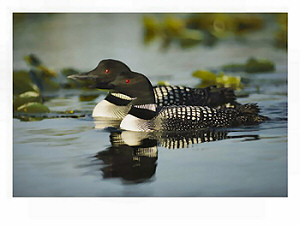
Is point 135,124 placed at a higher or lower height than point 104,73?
lower

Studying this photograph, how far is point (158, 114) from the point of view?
190 inches

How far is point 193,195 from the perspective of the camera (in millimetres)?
3939

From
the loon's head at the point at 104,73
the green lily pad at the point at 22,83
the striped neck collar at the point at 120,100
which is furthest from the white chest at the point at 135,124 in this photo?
the green lily pad at the point at 22,83

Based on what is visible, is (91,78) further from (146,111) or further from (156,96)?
(146,111)

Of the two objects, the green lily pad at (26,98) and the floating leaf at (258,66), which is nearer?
the green lily pad at (26,98)

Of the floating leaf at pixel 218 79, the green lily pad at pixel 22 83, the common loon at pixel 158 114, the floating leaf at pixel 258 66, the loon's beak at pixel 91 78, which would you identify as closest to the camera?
the common loon at pixel 158 114

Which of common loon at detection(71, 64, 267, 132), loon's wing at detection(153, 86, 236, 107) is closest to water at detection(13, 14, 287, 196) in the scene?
common loon at detection(71, 64, 267, 132)

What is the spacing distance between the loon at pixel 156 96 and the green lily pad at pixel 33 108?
0.42m

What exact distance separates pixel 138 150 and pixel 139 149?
Result: 2 centimetres

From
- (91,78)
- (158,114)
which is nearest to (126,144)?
(158,114)

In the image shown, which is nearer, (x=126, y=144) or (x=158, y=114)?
(x=126, y=144)

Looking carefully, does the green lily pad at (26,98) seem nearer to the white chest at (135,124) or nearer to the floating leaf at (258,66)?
the white chest at (135,124)

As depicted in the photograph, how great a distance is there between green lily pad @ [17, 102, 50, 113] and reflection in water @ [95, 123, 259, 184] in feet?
2.97

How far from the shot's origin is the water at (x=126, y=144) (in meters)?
4.00
